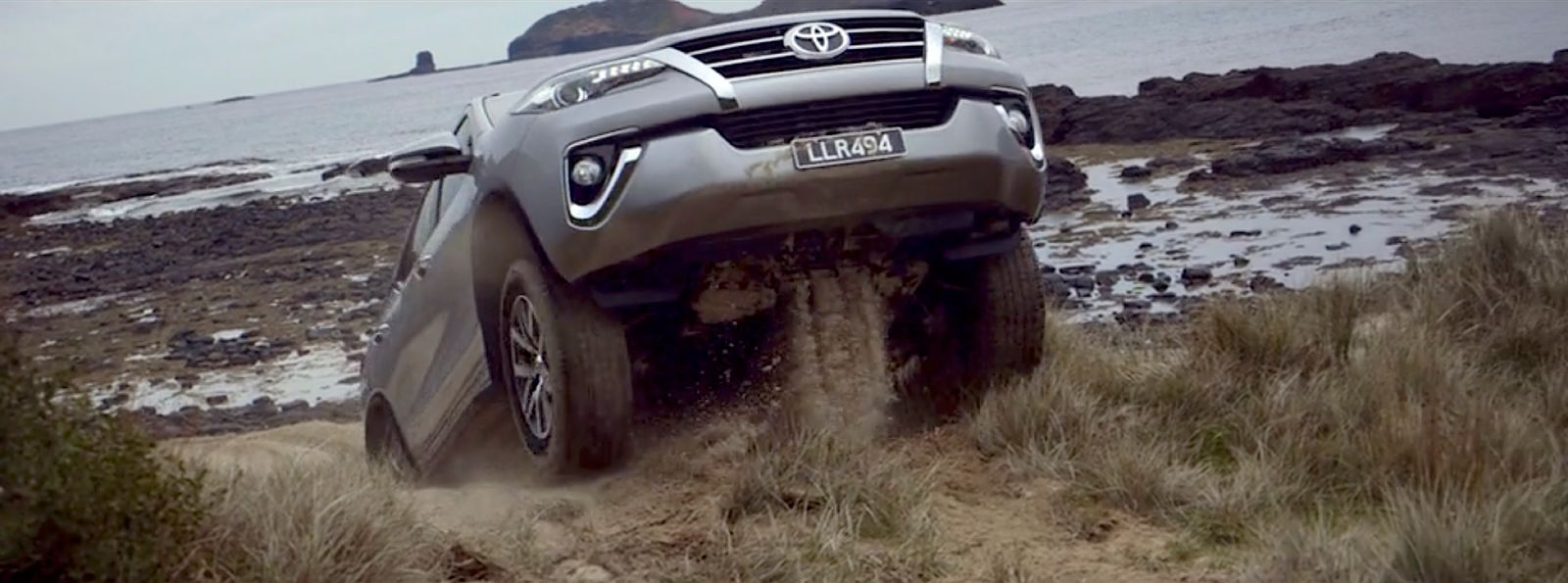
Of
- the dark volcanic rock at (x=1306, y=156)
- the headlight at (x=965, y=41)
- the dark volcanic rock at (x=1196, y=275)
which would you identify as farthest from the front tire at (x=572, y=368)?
the dark volcanic rock at (x=1306, y=156)

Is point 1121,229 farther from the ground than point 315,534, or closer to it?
closer to it

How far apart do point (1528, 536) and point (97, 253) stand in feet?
83.5

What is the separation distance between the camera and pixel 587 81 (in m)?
5.06

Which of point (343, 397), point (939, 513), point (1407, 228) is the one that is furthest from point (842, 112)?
point (1407, 228)

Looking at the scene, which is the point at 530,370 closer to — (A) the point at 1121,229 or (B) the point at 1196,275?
(B) the point at 1196,275

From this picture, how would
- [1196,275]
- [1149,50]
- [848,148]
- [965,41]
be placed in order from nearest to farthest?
[848,148], [965,41], [1196,275], [1149,50]

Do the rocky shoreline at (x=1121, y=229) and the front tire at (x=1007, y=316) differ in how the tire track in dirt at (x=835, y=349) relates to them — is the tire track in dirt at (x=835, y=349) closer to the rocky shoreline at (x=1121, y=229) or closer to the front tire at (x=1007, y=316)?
the front tire at (x=1007, y=316)

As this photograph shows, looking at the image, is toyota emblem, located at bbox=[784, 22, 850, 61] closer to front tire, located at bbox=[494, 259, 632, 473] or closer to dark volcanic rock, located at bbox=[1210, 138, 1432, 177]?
front tire, located at bbox=[494, 259, 632, 473]

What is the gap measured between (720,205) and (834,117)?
19.4 inches

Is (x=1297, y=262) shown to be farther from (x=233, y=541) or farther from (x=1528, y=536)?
(x=233, y=541)

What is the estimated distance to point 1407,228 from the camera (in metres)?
13.4

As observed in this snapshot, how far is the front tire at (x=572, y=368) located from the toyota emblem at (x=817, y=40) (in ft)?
3.45

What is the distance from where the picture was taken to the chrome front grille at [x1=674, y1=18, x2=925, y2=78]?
493 centimetres

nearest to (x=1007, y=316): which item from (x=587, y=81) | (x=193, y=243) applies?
(x=587, y=81)
